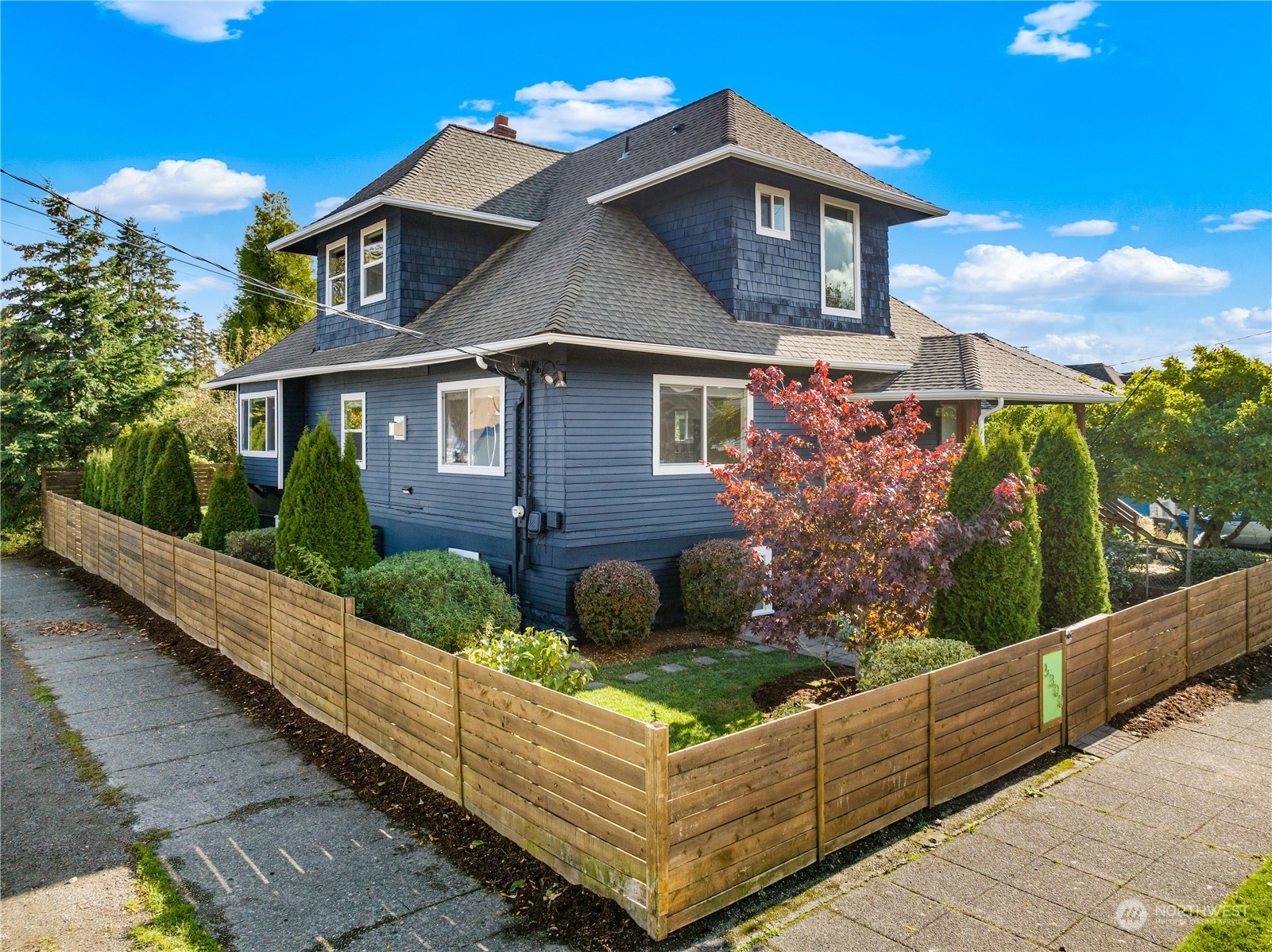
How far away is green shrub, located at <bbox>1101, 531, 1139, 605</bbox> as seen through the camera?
→ 1184 cm

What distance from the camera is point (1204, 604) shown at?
324 inches

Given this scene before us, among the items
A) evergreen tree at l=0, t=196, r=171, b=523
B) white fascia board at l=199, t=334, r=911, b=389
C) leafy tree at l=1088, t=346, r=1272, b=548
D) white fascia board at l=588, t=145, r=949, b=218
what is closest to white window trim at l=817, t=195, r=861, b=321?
white fascia board at l=588, t=145, r=949, b=218

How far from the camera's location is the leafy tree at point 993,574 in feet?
24.1

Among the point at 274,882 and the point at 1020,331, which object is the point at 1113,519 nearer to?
the point at 274,882

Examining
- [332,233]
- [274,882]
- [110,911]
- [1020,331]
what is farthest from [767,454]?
[1020,331]

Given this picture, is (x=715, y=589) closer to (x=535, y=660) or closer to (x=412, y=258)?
(x=535, y=660)

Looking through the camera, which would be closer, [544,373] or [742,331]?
[544,373]

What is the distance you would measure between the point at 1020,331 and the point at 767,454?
3654 centimetres

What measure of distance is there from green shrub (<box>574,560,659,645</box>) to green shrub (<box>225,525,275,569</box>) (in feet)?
18.5

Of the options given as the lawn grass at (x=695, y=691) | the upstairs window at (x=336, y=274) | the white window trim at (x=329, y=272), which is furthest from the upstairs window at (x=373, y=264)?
the lawn grass at (x=695, y=691)

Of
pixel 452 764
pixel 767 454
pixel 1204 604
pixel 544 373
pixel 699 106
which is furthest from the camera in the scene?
pixel 699 106

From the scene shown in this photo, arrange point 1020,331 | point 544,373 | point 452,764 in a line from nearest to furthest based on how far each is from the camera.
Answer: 1. point 452,764
2. point 544,373
3. point 1020,331

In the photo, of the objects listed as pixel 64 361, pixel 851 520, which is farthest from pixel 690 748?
pixel 64 361
